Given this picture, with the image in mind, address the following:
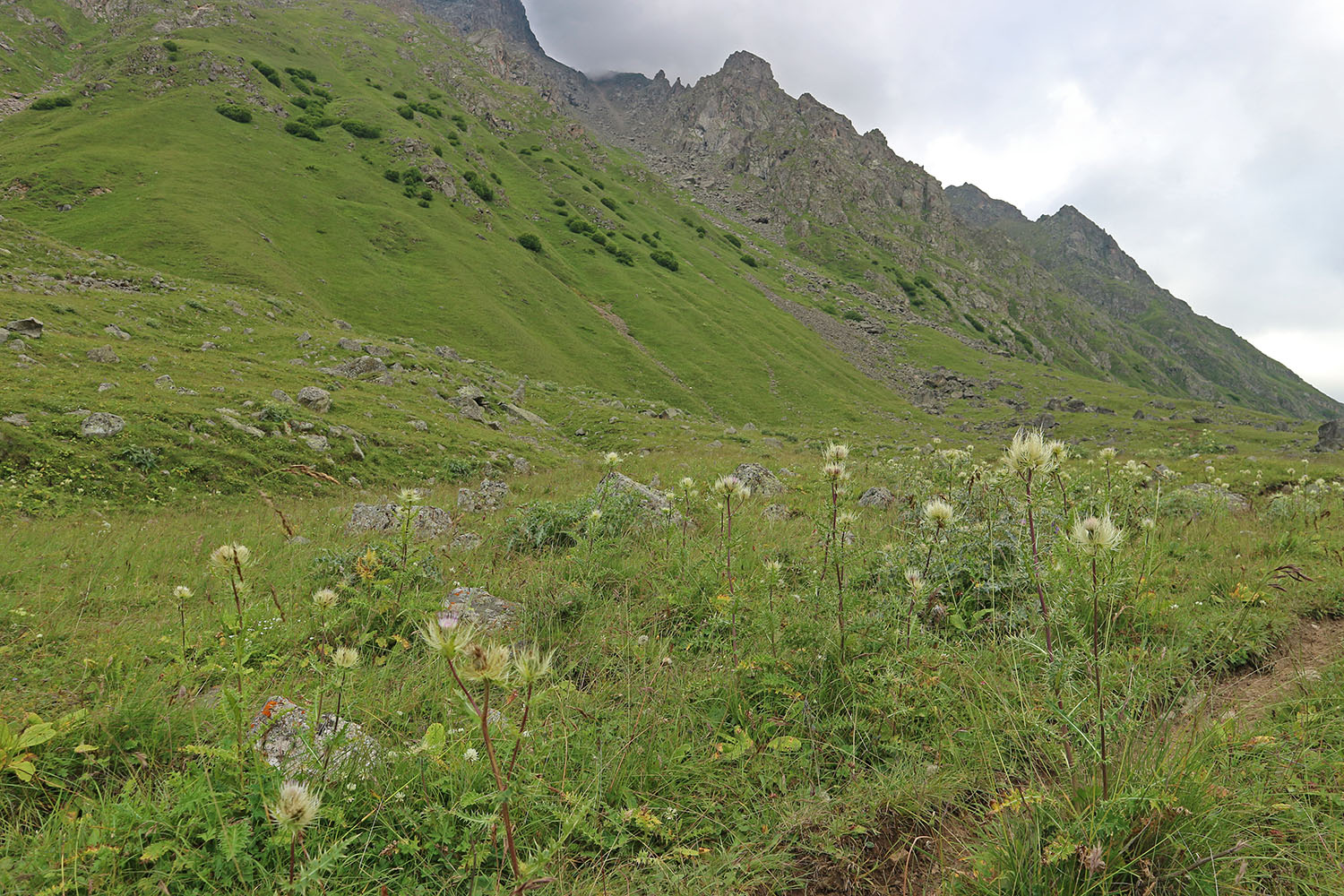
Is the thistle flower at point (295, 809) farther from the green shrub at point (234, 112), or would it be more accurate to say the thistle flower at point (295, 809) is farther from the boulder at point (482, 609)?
the green shrub at point (234, 112)

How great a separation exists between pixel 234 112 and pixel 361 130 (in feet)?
38.6

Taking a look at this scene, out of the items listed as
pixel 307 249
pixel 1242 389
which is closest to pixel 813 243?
pixel 307 249

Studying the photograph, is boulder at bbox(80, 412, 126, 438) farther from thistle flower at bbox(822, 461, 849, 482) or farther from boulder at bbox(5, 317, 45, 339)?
thistle flower at bbox(822, 461, 849, 482)

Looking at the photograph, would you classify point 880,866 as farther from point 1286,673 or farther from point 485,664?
point 1286,673

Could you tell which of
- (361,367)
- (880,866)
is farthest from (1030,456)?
(361,367)

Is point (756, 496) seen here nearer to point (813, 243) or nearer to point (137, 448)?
point (137, 448)

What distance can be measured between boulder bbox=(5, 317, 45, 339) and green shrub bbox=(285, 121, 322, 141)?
182 ft

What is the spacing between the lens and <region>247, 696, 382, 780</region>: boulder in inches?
85.0

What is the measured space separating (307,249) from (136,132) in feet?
73.1

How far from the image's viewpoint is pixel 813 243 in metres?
136

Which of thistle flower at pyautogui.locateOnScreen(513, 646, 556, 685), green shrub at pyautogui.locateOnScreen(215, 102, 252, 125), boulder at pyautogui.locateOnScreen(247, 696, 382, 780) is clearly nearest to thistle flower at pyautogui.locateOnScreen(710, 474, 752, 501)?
thistle flower at pyautogui.locateOnScreen(513, 646, 556, 685)

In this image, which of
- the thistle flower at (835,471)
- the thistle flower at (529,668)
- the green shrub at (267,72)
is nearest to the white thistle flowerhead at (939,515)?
the thistle flower at (835,471)

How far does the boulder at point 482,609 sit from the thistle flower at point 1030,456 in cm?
363

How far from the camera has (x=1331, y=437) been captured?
36938 mm
